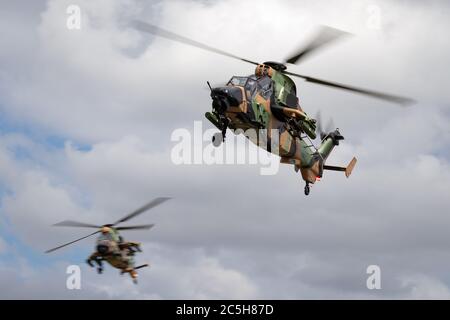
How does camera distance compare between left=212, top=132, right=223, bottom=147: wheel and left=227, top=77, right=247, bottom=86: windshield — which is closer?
left=227, top=77, right=247, bottom=86: windshield

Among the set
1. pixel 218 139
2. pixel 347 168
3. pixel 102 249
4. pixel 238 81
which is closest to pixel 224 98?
pixel 238 81

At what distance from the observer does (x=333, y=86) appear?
123 ft

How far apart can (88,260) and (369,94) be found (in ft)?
63.6

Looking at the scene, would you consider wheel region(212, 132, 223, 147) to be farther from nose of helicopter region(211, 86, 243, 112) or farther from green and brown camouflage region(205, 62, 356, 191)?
nose of helicopter region(211, 86, 243, 112)

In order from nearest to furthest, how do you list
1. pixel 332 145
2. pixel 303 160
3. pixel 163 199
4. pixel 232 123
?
pixel 232 123 → pixel 163 199 → pixel 303 160 → pixel 332 145

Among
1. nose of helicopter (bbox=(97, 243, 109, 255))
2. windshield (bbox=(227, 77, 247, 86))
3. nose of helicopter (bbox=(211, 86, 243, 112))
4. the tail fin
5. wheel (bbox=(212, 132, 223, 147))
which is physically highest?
windshield (bbox=(227, 77, 247, 86))

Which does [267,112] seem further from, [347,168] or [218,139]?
[347,168]

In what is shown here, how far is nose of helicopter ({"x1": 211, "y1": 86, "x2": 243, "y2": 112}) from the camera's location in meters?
37.1

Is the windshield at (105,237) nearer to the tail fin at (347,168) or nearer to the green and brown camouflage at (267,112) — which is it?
the green and brown camouflage at (267,112)

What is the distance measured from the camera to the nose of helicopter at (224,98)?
3707cm

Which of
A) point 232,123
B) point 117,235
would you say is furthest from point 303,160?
point 117,235

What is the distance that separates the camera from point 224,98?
37.1m

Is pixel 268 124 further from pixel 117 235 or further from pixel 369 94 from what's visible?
pixel 117 235

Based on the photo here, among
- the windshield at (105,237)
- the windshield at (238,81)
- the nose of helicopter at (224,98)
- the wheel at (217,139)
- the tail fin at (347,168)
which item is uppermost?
the windshield at (238,81)
